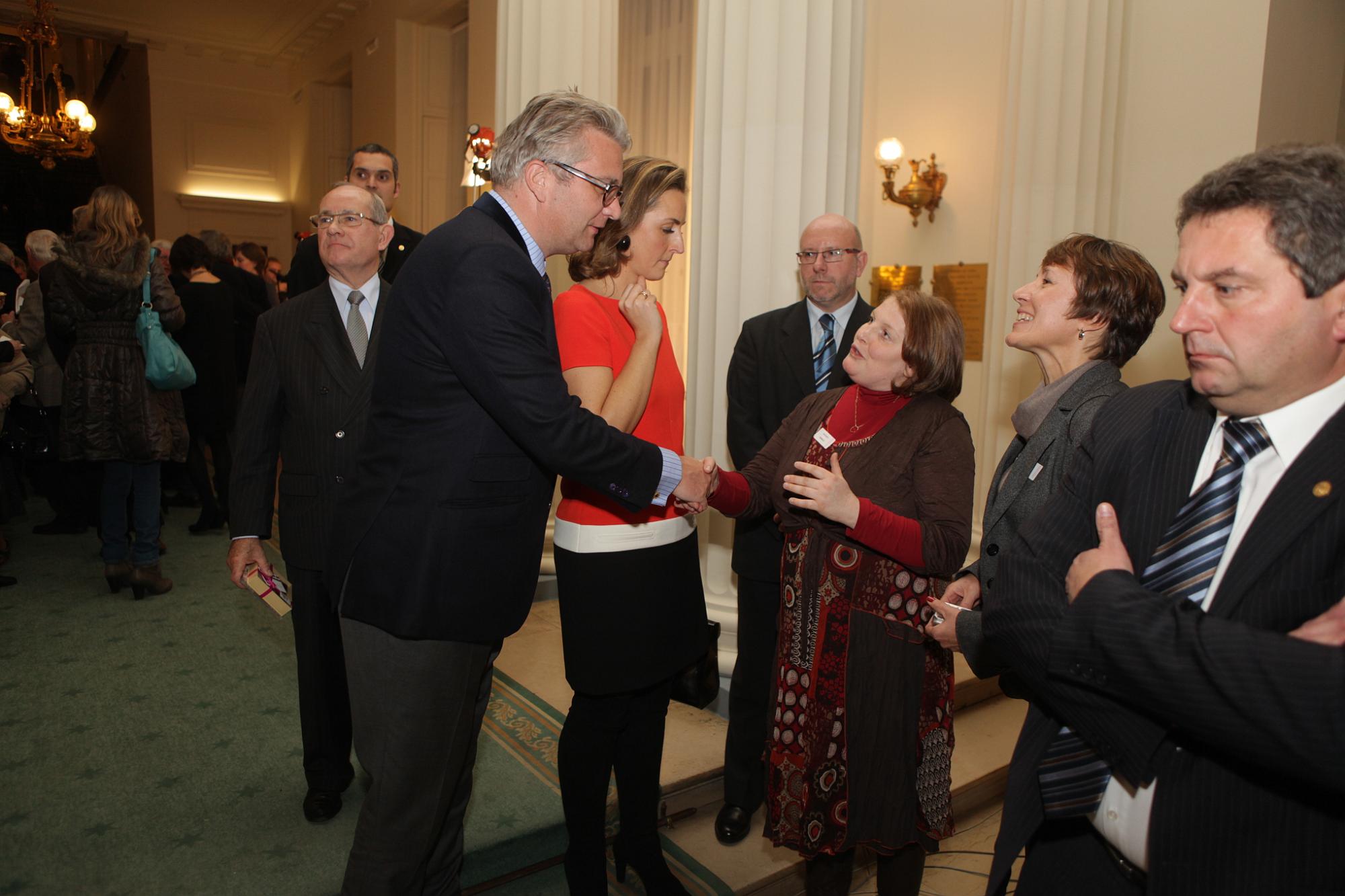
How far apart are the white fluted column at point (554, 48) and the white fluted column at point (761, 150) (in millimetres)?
1085

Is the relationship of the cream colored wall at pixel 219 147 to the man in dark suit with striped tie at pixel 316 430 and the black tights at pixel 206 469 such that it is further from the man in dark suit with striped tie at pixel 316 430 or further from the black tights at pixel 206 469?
the man in dark suit with striped tie at pixel 316 430

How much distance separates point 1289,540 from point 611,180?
131 centimetres

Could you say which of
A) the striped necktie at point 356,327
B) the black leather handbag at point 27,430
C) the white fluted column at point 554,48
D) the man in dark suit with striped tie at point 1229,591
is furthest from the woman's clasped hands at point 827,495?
the black leather handbag at point 27,430

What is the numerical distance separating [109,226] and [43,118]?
7.71m

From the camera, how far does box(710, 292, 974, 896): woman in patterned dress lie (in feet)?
6.70

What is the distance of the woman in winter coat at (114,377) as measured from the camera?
416 centimetres

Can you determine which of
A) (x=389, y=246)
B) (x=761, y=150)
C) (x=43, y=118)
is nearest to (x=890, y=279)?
(x=761, y=150)

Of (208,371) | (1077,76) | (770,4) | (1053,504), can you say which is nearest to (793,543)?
(1053,504)

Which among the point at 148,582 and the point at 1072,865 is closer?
the point at 1072,865

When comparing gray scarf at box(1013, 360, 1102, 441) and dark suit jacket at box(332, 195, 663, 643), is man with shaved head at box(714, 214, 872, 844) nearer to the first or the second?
gray scarf at box(1013, 360, 1102, 441)

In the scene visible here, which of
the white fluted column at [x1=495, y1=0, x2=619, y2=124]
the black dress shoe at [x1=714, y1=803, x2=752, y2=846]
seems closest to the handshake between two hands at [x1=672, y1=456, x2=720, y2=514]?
the black dress shoe at [x1=714, y1=803, x2=752, y2=846]

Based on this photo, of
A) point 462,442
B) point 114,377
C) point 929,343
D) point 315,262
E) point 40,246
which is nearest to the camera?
point 462,442

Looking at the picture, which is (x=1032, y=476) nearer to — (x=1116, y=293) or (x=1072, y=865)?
(x=1116, y=293)

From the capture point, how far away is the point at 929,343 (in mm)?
2086
